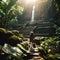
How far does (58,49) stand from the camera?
1327cm

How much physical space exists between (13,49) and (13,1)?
7750mm

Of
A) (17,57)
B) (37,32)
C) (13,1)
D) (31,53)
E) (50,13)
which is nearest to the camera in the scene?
(17,57)

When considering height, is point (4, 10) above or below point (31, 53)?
above

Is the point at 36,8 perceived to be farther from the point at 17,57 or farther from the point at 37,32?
the point at 17,57

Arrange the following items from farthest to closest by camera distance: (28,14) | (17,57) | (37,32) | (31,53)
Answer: (28,14) → (37,32) → (31,53) → (17,57)

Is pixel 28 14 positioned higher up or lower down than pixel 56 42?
higher up

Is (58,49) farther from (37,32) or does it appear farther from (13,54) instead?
(37,32)

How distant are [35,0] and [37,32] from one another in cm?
1664

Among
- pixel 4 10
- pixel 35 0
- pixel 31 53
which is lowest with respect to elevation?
pixel 31 53

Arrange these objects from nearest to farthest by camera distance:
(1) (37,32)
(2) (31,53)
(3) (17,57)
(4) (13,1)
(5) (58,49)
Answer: (3) (17,57), (2) (31,53), (5) (58,49), (4) (13,1), (1) (37,32)

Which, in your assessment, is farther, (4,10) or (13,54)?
(4,10)

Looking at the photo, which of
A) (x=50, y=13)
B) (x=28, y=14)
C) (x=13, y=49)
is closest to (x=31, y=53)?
(x=13, y=49)

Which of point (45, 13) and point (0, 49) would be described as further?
point (45, 13)

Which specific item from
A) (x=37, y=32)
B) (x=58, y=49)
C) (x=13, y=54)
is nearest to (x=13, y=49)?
(x=13, y=54)
